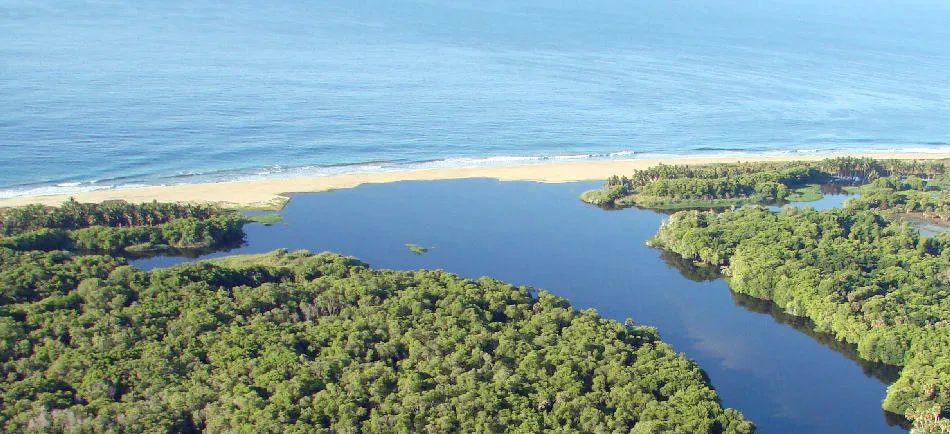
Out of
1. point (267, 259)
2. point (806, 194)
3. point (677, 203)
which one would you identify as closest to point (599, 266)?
point (677, 203)

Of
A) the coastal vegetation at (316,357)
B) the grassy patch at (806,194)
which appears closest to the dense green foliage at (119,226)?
the coastal vegetation at (316,357)

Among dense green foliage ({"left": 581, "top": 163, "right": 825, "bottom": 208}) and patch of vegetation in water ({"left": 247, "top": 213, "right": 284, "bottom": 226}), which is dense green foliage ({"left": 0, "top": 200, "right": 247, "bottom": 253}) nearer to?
patch of vegetation in water ({"left": 247, "top": 213, "right": 284, "bottom": 226})

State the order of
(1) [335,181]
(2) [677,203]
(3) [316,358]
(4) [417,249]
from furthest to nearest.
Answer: (1) [335,181] → (2) [677,203] → (4) [417,249] → (3) [316,358]

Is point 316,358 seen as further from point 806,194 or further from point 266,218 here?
point 806,194

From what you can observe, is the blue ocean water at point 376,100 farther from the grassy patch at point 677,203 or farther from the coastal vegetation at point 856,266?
the coastal vegetation at point 856,266

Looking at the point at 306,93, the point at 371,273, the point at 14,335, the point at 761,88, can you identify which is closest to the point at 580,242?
the point at 371,273

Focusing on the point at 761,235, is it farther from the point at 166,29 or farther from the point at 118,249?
the point at 166,29

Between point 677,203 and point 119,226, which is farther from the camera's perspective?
point 677,203
